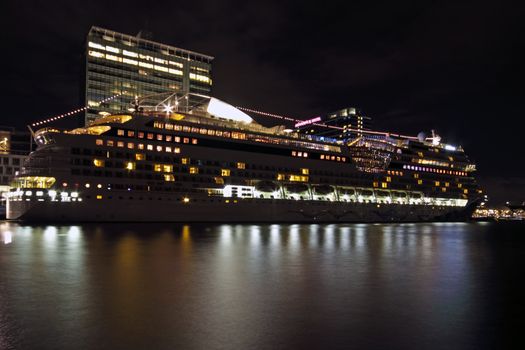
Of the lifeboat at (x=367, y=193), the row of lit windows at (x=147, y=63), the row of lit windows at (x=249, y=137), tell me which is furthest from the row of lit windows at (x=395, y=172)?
the row of lit windows at (x=147, y=63)

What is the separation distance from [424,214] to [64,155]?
3505 inches

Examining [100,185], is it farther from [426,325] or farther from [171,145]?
[426,325]

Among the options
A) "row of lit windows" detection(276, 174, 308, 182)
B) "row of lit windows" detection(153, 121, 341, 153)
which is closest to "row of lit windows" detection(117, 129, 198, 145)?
"row of lit windows" detection(153, 121, 341, 153)

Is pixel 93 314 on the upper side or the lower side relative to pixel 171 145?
lower

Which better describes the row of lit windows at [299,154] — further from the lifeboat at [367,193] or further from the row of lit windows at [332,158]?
the lifeboat at [367,193]

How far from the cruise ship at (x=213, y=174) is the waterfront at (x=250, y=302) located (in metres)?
39.1

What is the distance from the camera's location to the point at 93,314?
14.2 metres

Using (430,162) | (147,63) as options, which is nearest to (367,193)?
(430,162)

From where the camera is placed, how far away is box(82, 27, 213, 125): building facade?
148500 mm

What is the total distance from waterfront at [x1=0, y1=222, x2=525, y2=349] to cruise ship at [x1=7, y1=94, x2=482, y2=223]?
1539 inches

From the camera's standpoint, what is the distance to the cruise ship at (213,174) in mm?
68125

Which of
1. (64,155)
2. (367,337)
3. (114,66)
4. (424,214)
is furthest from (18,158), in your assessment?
(367,337)

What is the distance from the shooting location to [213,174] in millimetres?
82062

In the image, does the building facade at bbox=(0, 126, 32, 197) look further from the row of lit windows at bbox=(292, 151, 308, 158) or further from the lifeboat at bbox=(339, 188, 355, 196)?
the lifeboat at bbox=(339, 188, 355, 196)
